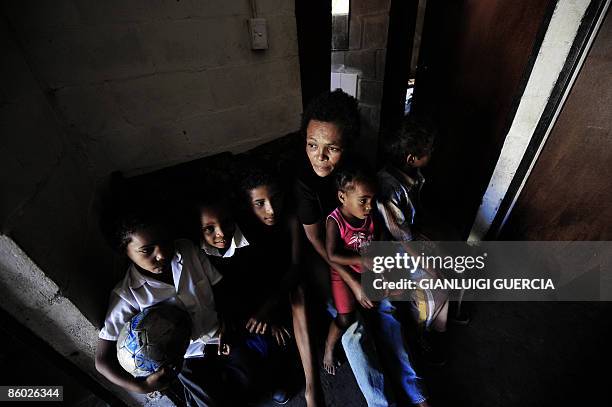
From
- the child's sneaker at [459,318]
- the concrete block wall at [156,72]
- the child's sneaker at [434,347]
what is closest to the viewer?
A: the concrete block wall at [156,72]

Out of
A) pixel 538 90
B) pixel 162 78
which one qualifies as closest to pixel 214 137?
pixel 162 78

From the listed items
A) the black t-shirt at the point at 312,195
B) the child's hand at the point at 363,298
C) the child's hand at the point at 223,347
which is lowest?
the child's hand at the point at 223,347

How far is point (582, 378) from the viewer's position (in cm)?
166

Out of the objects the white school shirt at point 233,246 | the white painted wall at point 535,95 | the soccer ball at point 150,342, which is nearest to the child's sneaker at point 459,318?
the white painted wall at point 535,95

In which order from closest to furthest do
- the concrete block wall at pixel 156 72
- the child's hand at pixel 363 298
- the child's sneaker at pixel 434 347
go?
the concrete block wall at pixel 156 72 → the child's hand at pixel 363 298 → the child's sneaker at pixel 434 347

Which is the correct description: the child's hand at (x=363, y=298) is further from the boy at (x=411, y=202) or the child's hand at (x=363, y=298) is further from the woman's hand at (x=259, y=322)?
the woman's hand at (x=259, y=322)

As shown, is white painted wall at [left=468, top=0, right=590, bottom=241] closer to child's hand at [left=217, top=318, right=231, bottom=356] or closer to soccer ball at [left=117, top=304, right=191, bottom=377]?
child's hand at [left=217, top=318, right=231, bottom=356]

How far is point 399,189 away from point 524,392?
1488 mm

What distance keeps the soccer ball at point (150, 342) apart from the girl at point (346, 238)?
94cm

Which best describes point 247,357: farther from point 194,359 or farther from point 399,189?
point 399,189

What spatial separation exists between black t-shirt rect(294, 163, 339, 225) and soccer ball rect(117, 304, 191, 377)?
864 millimetres

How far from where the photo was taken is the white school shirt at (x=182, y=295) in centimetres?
118

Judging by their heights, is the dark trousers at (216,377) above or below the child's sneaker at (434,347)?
above

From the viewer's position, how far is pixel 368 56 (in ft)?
8.01
